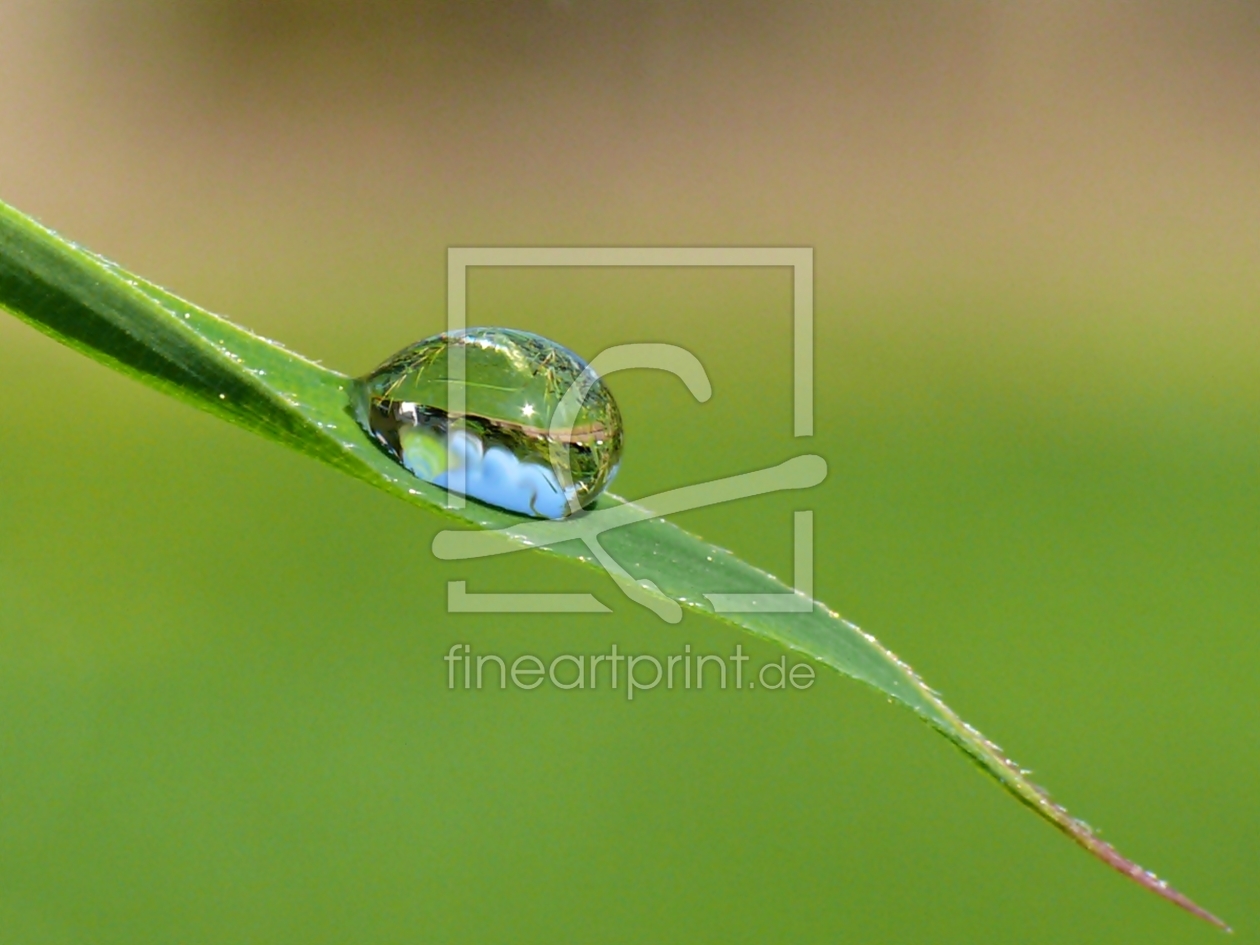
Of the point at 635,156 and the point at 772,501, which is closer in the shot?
the point at 772,501

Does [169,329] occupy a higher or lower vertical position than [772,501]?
higher

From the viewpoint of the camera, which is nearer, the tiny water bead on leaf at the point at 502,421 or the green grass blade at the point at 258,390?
the green grass blade at the point at 258,390

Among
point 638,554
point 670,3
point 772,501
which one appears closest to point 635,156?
point 670,3

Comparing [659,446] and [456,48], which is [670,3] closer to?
[456,48]

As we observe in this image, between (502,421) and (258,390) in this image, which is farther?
(502,421)
